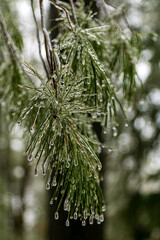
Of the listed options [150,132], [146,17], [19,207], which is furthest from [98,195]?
[19,207]

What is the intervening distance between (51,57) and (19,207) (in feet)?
21.5

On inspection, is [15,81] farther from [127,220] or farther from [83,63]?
[127,220]

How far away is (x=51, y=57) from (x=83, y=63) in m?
0.07

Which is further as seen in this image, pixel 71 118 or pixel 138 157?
pixel 138 157

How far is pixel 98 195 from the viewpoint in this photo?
61cm

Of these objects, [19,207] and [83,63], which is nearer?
[83,63]

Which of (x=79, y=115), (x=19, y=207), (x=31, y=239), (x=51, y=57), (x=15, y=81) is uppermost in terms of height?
(x=15, y=81)

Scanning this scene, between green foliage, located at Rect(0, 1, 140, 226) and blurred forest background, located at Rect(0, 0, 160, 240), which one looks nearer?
green foliage, located at Rect(0, 1, 140, 226)

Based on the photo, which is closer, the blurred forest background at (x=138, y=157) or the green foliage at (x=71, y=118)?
the green foliage at (x=71, y=118)

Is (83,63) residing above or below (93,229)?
above

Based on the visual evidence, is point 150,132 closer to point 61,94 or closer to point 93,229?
point 93,229

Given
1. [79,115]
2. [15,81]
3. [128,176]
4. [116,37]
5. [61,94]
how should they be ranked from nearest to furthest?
1. [61,94]
2. [79,115]
3. [116,37]
4. [15,81]
5. [128,176]

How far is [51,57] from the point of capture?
58cm

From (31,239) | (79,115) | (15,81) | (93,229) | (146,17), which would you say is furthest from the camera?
(31,239)
